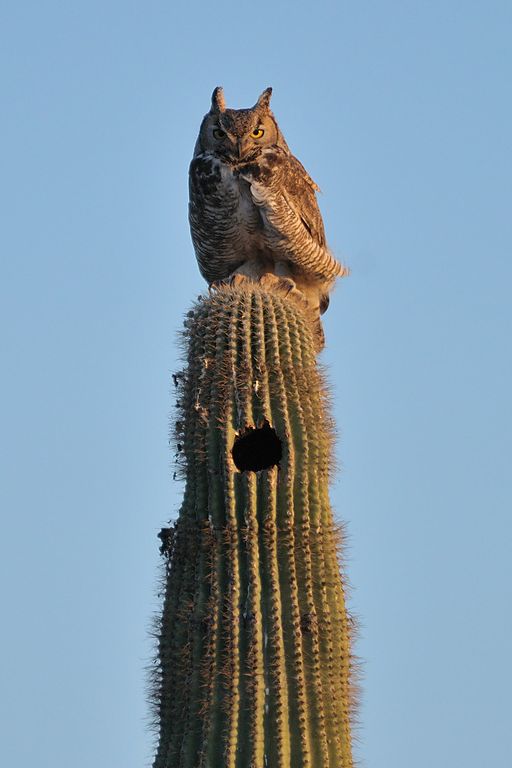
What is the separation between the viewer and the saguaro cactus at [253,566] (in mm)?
6773

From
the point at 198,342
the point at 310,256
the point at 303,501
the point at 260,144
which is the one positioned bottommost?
the point at 303,501

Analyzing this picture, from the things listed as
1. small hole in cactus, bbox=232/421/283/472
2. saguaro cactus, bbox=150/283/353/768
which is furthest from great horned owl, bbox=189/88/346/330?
small hole in cactus, bbox=232/421/283/472

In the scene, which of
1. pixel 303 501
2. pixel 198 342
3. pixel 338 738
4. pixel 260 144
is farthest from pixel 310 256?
pixel 338 738

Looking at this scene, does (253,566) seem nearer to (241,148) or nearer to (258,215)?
(258,215)

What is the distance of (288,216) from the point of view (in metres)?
11.0

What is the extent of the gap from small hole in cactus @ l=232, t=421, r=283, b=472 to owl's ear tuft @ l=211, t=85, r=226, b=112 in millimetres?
4413

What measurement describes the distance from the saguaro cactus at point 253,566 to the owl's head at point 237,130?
3.45m

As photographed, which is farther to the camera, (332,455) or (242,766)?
(332,455)

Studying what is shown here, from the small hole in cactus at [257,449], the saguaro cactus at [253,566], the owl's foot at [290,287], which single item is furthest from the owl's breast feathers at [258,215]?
the small hole in cactus at [257,449]

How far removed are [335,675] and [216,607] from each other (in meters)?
0.66

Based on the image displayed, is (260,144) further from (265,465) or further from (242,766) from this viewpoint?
(242,766)

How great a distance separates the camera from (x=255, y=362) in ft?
25.1

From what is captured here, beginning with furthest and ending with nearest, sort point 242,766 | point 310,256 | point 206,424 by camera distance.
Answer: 1. point 310,256
2. point 206,424
3. point 242,766

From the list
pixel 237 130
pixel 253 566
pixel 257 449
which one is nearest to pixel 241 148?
pixel 237 130
